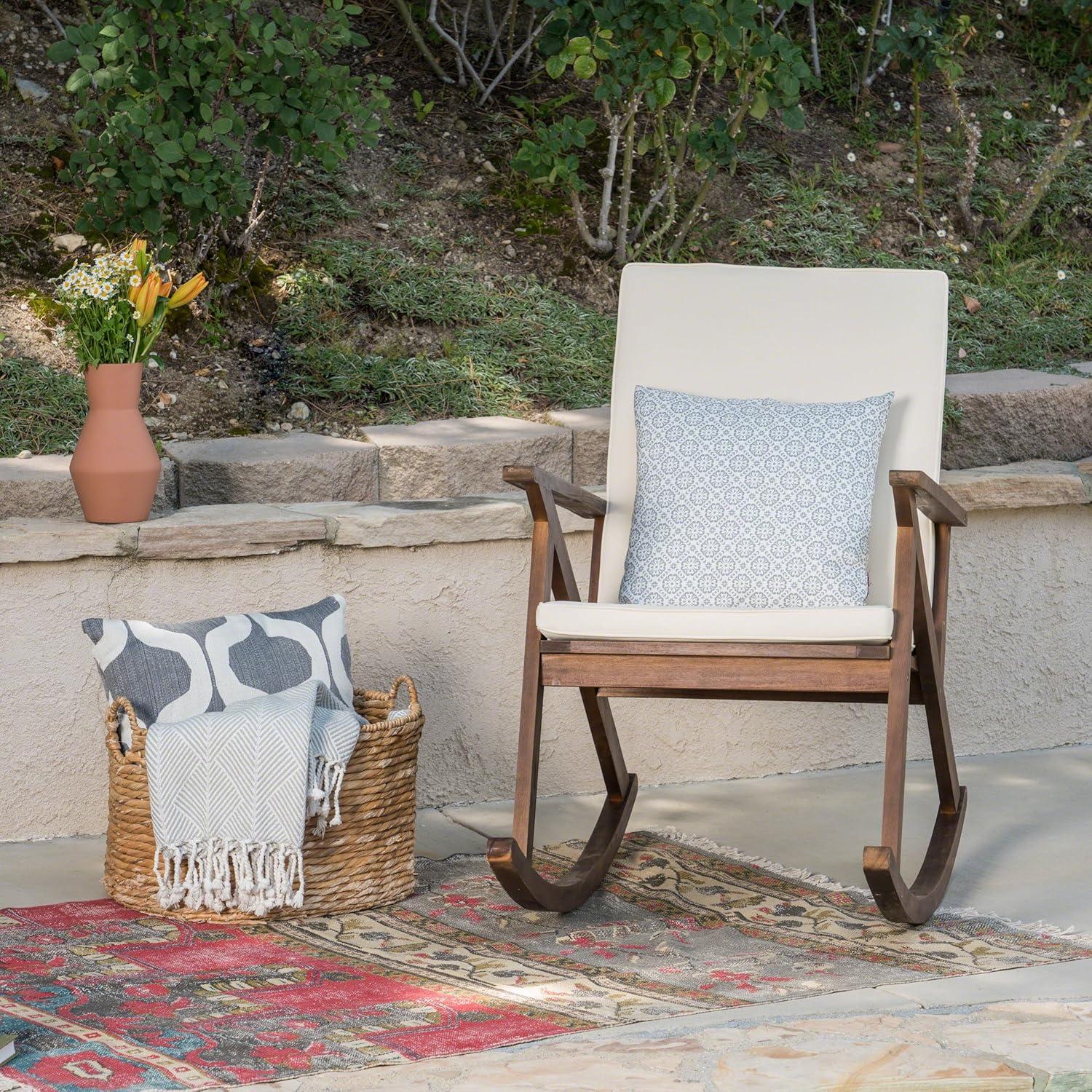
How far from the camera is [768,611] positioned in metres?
2.30

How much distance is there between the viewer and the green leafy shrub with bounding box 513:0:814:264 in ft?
12.5

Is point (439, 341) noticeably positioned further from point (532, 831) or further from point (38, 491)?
point (532, 831)

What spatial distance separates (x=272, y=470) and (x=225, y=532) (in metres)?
0.37

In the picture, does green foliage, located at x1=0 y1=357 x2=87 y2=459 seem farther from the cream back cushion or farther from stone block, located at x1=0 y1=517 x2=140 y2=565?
the cream back cushion

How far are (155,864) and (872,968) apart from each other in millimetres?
1054

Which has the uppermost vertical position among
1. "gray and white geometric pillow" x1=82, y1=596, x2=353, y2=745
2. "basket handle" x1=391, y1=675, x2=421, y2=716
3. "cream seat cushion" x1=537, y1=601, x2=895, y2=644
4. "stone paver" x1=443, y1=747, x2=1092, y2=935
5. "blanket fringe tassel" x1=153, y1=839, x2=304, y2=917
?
"cream seat cushion" x1=537, y1=601, x2=895, y2=644

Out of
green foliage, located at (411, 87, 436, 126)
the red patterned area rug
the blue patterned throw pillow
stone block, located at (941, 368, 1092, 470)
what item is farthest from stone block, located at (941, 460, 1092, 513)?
green foliage, located at (411, 87, 436, 126)

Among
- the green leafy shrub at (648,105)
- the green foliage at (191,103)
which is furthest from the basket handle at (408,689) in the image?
the green leafy shrub at (648,105)

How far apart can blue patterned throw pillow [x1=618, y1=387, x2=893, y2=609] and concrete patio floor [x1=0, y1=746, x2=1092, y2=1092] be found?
52 centimetres

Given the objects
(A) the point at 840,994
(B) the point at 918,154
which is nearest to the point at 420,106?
(B) the point at 918,154

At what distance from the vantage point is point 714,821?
3055mm

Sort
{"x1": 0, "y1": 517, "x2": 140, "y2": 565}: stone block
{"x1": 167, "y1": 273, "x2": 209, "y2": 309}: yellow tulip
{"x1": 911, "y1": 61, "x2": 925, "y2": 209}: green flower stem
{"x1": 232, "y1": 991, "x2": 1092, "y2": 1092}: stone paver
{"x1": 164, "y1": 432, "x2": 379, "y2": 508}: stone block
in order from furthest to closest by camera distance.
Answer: {"x1": 911, "y1": 61, "x2": 925, "y2": 209}: green flower stem < {"x1": 164, "y1": 432, "x2": 379, "y2": 508}: stone block < {"x1": 167, "y1": 273, "x2": 209, "y2": 309}: yellow tulip < {"x1": 0, "y1": 517, "x2": 140, "y2": 565}: stone block < {"x1": 232, "y1": 991, "x2": 1092, "y2": 1092}: stone paver

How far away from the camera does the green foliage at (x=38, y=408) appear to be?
3348 millimetres

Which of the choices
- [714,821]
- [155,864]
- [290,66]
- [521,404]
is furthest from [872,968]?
[290,66]
